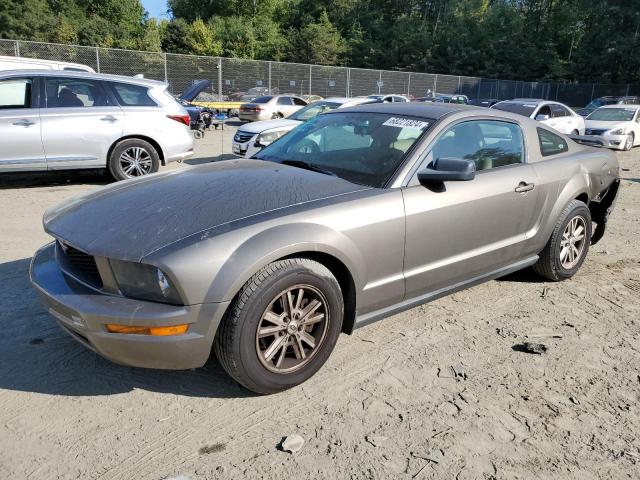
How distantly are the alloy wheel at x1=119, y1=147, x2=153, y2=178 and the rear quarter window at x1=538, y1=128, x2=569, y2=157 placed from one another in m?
5.77

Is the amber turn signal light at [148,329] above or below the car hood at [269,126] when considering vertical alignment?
below

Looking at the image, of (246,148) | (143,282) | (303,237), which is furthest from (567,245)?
(246,148)

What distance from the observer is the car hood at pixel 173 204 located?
8.70 ft

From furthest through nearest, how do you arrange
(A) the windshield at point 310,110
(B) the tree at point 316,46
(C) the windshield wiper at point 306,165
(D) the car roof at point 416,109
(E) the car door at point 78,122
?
(B) the tree at point 316,46
(A) the windshield at point 310,110
(E) the car door at point 78,122
(D) the car roof at point 416,109
(C) the windshield wiper at point 306,165

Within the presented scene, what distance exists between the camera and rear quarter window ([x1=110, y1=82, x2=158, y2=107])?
26.4ft

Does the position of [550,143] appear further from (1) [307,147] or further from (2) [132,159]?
(2) [132,159]

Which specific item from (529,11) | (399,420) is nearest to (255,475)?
(399,420)

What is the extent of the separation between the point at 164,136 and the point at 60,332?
5328mm

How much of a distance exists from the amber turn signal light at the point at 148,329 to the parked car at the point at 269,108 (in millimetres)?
20155

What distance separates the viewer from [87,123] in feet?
25.1

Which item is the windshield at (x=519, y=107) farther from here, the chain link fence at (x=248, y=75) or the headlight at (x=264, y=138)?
the chain link fence at (x=248, y=75)

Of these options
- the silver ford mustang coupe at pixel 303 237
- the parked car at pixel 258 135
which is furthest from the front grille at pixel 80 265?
the parked car at pixel 258 135

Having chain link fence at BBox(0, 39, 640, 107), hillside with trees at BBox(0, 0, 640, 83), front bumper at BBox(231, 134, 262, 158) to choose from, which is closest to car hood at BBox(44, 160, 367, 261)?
front bumper at BBox(231, 134, 262, 158)

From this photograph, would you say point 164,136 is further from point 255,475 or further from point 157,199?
point 255,475
